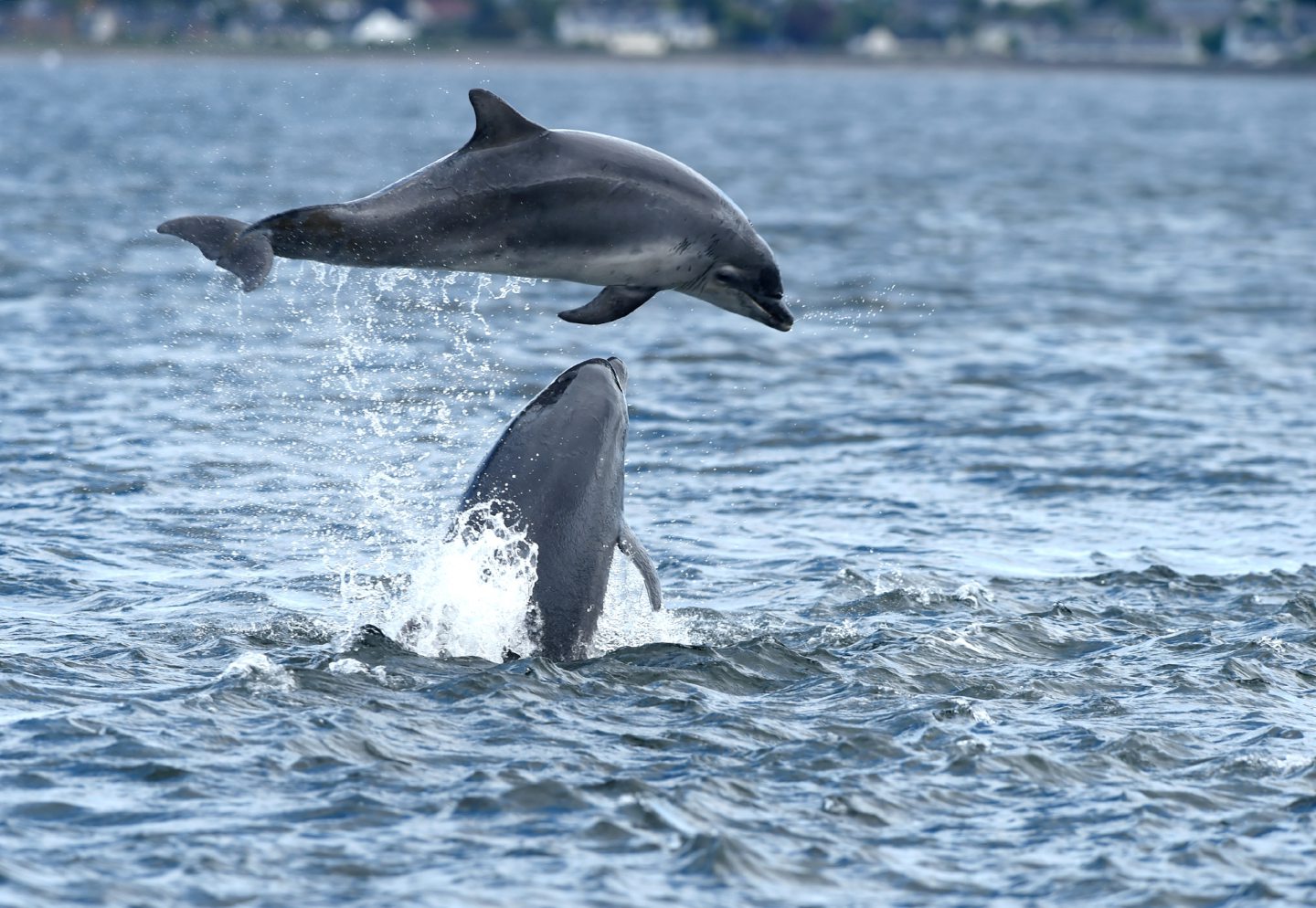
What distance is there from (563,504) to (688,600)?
8.97 feet

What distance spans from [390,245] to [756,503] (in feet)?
27.9

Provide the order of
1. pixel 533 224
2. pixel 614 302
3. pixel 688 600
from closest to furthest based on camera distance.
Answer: pixel 533 224, pixel 614 302, pixel 688 600

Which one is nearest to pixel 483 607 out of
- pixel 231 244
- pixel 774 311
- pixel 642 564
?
pixel 642 564

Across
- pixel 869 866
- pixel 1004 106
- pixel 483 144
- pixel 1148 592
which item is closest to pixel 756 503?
pixel 1148 592

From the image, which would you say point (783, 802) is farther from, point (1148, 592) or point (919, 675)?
point (1148, 592)

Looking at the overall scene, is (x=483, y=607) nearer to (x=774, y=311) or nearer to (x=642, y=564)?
(x=642, y=564)

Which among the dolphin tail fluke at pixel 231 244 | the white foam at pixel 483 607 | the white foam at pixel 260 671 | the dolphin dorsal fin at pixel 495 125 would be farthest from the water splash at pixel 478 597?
the dolphin tail fluke at pixel 231 244

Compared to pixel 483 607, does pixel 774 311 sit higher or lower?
higher

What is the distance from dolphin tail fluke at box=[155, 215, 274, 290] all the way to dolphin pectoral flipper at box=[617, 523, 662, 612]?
369 centimetres

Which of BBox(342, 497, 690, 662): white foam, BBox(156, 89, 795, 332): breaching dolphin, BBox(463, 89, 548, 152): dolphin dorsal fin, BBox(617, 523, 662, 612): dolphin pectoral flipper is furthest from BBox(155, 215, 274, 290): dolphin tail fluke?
BBox(617, 523, 662, 612): dolphin pectoral flipper

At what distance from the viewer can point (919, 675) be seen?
14.9 metres

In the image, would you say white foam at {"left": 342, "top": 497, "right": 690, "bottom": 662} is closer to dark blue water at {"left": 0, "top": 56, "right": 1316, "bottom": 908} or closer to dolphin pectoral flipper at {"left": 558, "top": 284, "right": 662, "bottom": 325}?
dark blue water at {"left": 0, "top": 56, "right": 1316, "bottom": 908}

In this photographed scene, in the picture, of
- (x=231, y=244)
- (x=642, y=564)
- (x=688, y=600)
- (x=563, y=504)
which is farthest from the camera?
(x=688, y=600)

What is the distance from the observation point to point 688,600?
17.3 meters
